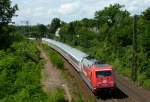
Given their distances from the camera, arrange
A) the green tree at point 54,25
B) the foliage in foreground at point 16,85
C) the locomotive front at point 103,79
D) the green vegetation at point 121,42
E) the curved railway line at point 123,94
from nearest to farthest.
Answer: the foliage in foreground at point 16,85
the locomotive front at point 103,79
the curved railway line at point 123,94
the green vegetation at point 121,42
the green tree at point 54,25

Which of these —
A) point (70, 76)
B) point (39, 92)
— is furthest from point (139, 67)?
point (39, 92)

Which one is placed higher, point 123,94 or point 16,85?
point 16,85

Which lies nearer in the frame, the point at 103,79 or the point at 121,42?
the point at 103,79

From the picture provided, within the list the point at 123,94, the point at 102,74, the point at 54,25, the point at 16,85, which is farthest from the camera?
Result: the point at 54,25

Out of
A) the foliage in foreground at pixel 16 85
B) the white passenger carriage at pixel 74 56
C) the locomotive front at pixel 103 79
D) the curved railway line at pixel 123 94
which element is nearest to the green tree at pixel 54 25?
the white passenger carriage at pixel 74 56

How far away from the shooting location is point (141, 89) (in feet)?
126

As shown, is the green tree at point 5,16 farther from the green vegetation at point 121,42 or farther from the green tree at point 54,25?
the green tree at point 54,25

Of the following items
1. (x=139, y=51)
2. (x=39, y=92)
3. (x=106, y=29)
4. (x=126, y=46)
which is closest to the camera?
(x=39, y=92)

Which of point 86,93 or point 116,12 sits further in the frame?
point 116,12

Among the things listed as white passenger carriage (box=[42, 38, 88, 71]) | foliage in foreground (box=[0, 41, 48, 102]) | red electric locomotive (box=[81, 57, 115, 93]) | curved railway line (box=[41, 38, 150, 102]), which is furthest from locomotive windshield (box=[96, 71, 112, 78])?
white passenger carriage (box=[42, 38, 88, 71])

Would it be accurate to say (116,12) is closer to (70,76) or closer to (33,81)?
(70,76)

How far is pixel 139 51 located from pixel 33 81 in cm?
1846

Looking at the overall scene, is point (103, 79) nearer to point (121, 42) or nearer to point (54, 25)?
point (121, 42)

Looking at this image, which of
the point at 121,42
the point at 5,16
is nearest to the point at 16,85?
the point at 5,16
